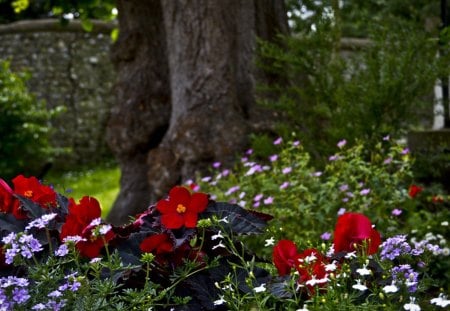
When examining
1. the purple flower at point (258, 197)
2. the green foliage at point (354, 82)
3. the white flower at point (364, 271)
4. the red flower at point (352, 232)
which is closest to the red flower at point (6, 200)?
the red flower at point (352, 232)

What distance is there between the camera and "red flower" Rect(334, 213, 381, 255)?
6.88 ft

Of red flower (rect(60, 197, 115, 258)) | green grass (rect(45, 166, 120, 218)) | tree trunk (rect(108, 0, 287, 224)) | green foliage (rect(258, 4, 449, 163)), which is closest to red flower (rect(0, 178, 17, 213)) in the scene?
red flower (rect(60, 197, 115, 258))

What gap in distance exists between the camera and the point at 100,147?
13844 millimetres

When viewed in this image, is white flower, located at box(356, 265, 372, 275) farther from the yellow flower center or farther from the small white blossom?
the yellow flower center

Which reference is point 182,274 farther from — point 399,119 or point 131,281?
point 399,119

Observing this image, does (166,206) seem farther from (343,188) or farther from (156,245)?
(343,188)

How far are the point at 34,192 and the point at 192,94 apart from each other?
3402 mm

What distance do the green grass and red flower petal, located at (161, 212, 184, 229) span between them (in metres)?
6.34

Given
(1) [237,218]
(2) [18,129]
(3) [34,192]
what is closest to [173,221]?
(1) [237,218]

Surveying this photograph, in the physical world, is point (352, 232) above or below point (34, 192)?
below

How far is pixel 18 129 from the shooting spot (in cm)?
1055

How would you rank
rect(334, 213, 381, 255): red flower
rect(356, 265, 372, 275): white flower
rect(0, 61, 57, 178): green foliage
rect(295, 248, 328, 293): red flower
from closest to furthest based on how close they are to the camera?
Answer: 1. rect(356, 265, 372, 275): white flower
2. rect(295, 248, 328, 293): red flower
3. rect(334, 213, 381, 255): red flower
4. rect(0, 61, 57, 178): green foliage

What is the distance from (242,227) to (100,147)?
11.9 m

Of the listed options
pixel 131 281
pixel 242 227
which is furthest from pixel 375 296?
pixel 131 281
